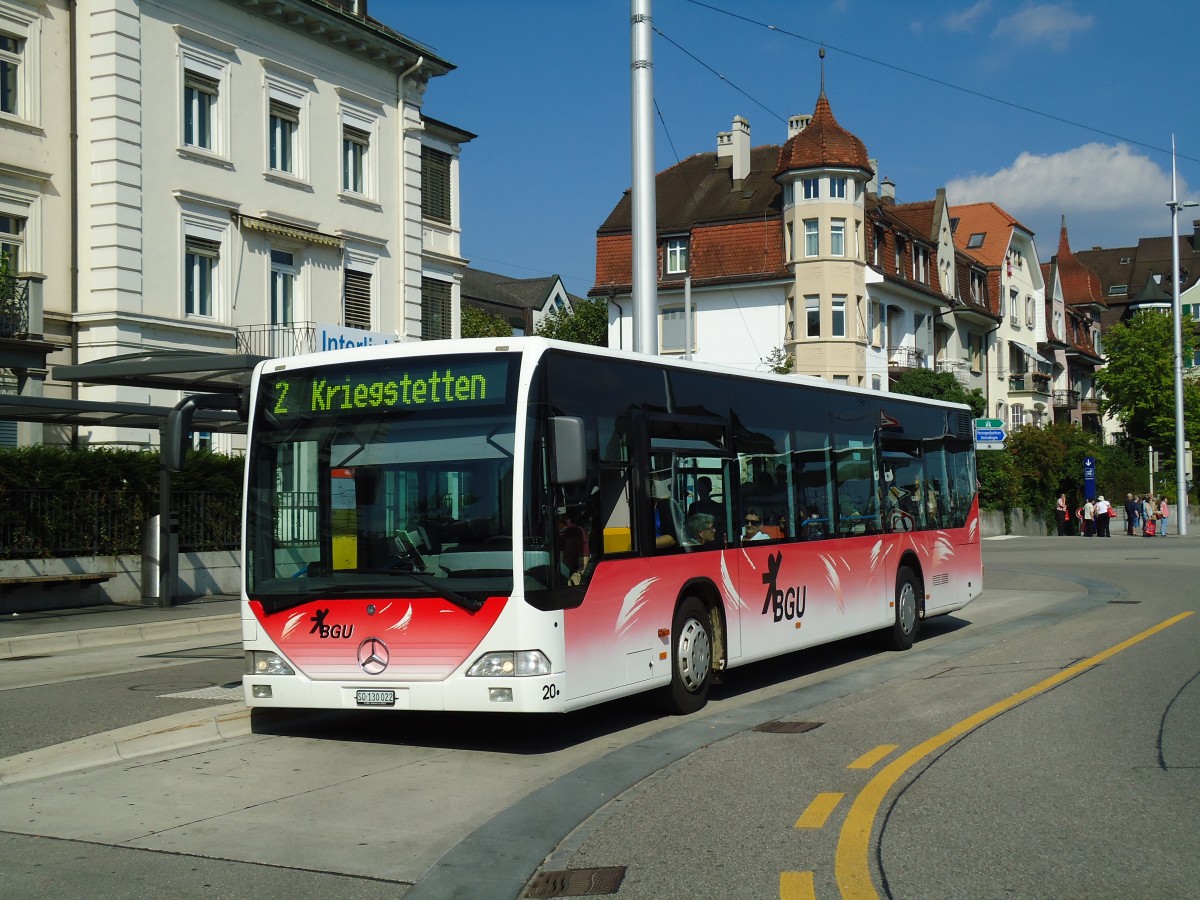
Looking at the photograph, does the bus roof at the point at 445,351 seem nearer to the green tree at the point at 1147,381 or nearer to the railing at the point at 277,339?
the railing at the point at 277,339

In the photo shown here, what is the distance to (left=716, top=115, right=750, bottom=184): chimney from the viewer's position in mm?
60594

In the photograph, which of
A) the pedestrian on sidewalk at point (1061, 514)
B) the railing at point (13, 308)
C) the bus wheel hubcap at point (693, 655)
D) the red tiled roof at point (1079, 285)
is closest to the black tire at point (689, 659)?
the bus wheel hubcap at point (693, 655)

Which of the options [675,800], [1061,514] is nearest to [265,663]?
[675,800]

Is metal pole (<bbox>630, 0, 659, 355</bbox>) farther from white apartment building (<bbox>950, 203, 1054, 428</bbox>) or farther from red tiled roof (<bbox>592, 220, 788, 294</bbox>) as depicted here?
white apartment building (<bbox>950, 203, 1054, 428</bbox>)

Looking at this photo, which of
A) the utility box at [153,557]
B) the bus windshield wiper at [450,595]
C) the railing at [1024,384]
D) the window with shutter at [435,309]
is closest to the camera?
the bus windshield wiper at [450,595]

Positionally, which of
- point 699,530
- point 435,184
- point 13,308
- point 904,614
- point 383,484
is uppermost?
point 435,184

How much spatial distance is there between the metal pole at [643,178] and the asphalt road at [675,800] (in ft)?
17.0

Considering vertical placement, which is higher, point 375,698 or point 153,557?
point 153,557

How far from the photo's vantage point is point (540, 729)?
10781 millimetres

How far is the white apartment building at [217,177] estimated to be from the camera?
26.0 meters

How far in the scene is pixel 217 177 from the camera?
28.3m

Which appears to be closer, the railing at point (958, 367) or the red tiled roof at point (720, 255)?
the red tiled roof at point (720, 255)

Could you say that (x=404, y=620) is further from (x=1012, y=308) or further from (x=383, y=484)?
(x=1012, y=308)

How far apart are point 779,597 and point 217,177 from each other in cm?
1941
